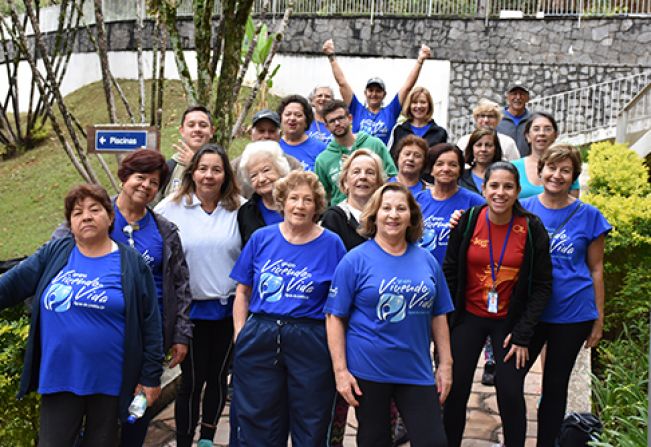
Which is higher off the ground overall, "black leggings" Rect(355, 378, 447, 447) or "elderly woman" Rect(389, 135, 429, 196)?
"elderly woman" Rect(389, 135, 429, 196)

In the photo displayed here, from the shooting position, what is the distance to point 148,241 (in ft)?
16.1

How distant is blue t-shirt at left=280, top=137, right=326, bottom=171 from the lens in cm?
704

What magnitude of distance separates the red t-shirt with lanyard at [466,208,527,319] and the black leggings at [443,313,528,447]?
0.09m

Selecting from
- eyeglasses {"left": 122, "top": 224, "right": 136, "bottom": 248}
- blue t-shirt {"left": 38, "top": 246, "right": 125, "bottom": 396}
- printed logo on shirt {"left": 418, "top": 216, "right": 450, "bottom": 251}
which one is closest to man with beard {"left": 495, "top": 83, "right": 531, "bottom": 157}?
printed logo on shirt {"left": 418, "top": 216, "right": 450, "bottom": 251}

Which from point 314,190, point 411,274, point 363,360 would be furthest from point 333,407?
point 314,190

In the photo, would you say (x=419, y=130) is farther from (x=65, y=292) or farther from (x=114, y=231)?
(x=65, y=292)

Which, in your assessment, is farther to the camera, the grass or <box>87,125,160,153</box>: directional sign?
the grass

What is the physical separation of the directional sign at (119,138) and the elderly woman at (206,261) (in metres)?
0.97

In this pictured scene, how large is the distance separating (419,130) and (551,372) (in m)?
3.14

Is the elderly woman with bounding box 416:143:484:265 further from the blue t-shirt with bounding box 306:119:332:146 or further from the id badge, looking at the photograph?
the blue t-shirt with bounding box 306:119:332:146

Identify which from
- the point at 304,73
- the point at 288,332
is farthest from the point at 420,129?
the point at 304,73

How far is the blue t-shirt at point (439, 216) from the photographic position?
5.82 meters

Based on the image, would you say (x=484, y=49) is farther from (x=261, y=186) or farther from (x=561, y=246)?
(x=261, y=186)

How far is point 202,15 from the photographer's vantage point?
322 inches
